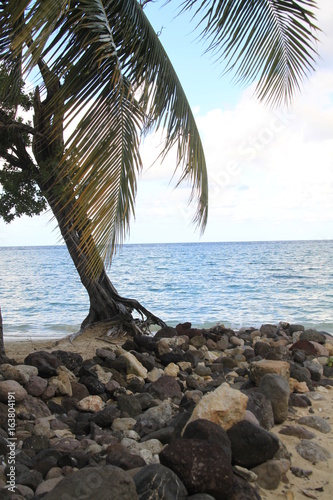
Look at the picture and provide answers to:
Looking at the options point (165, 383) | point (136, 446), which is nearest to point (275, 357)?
point (165, 383)

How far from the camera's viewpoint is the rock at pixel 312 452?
3.57 meters

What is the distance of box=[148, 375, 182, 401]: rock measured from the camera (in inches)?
186

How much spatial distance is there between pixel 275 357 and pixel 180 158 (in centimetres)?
287

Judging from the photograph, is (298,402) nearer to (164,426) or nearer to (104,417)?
(164,426)

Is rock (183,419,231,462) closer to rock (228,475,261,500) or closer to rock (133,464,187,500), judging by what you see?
rock (228,475,261,500)

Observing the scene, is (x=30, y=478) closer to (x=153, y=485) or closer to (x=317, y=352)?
(x=153, y=485)

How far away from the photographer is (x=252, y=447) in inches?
128

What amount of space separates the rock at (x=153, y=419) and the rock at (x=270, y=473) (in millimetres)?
912

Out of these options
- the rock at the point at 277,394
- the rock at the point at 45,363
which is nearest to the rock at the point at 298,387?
the rock at the point at 277,394

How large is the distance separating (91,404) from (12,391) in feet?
2.28

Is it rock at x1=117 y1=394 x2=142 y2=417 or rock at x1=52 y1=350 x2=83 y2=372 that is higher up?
rock at x1=52 y1=350 x2=83 y2=372

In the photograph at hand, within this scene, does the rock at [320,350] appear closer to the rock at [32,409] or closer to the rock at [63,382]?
the rock at [63,382]

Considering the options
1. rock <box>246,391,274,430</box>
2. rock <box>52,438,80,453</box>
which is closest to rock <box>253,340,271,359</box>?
rock <box>246,391,274,430</box>

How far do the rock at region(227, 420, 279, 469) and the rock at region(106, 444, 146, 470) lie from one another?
0.65m
